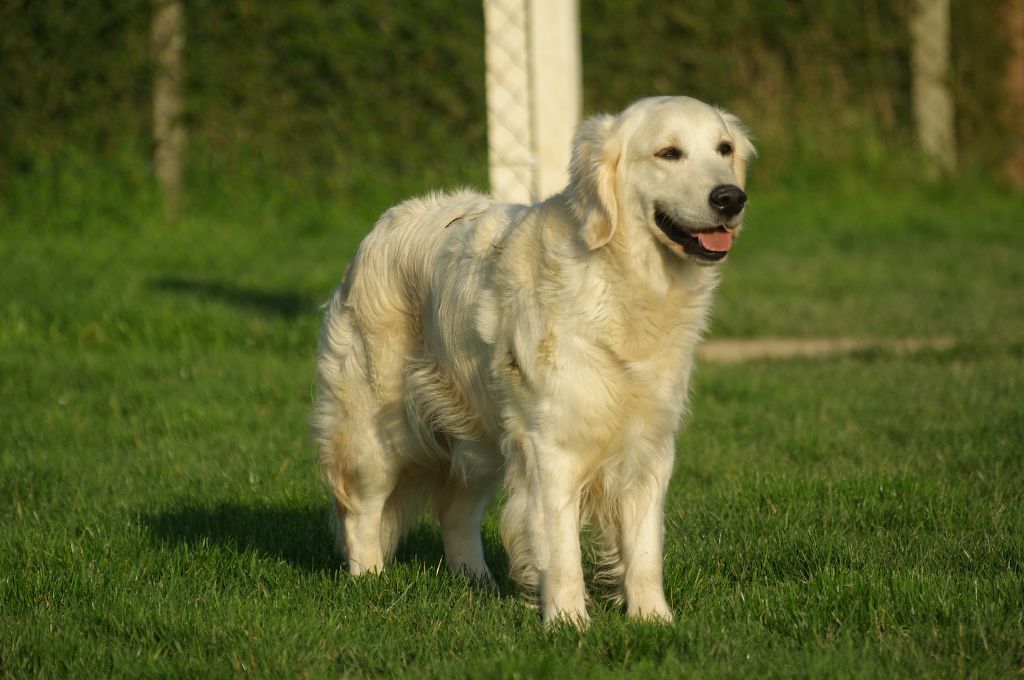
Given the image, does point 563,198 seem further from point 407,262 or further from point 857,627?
point 857,627

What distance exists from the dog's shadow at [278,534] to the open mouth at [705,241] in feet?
4.42

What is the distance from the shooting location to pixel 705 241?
12.4 ft

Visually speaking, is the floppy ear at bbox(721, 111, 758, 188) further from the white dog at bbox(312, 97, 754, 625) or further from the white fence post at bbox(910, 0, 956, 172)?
the white fence post at bbox(910, 0, 956, 172)

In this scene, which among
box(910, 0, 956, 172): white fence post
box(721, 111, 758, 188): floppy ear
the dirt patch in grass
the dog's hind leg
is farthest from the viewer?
box(910, 0, 956, 172): white fence post

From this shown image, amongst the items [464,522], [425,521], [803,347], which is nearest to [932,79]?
[803,347]

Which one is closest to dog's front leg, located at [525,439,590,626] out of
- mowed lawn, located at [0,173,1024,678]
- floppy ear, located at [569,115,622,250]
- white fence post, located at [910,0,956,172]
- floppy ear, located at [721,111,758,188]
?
mowed lawn, located at [0,173,1024,678]

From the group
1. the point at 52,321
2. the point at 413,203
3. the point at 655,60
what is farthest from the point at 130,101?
the point at 413,203

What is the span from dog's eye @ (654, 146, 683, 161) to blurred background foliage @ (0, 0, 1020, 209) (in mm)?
8289

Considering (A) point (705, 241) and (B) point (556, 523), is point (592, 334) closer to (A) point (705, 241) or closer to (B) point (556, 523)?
(A) point (705, 241)

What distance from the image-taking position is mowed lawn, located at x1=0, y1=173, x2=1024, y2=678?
3.55 m

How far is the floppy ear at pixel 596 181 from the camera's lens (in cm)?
379

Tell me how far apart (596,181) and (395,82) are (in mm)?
8697

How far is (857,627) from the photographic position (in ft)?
12.0

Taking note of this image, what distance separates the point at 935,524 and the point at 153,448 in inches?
128
